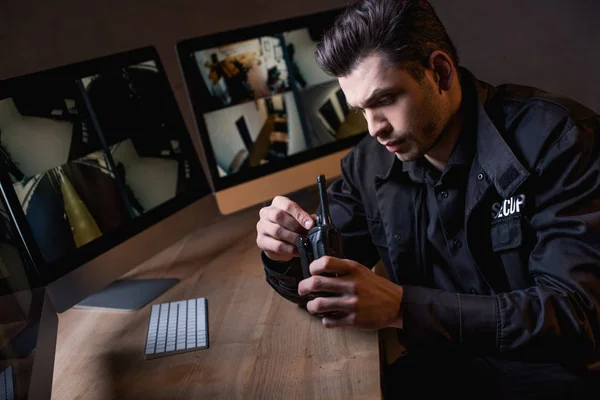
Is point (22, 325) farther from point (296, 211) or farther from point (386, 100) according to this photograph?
point (386, 100)

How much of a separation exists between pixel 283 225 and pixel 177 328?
330mm

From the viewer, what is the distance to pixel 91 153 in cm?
138

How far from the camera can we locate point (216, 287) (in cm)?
142

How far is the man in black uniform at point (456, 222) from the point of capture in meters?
0.94

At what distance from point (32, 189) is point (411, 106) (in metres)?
0.83

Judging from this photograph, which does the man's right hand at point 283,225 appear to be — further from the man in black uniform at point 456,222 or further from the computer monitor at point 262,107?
the computer monitor at point 262,107

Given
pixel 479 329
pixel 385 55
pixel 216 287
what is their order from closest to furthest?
pixel 479 329, pixel 385 55, pixel 216 287

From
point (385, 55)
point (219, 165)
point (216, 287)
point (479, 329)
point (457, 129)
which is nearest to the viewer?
point (479, 329)

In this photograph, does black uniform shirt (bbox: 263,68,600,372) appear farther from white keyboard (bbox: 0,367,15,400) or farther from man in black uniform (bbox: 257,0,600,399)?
white keyboard (bbox: 0,367,15,400)

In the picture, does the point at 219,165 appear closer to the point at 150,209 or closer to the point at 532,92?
the point at 150,209

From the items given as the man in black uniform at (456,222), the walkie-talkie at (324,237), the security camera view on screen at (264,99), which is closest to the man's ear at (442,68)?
the man in black uniform at (456,222)

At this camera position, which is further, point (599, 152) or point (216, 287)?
point (216, 287)

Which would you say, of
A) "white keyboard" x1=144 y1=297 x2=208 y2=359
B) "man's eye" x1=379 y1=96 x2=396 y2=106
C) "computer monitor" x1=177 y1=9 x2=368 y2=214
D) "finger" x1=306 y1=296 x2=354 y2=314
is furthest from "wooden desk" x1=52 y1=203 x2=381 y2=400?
"man's eye" x1=379 y1=96 x2=396 y2=106

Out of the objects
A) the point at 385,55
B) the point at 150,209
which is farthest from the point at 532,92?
the point at 150,209
